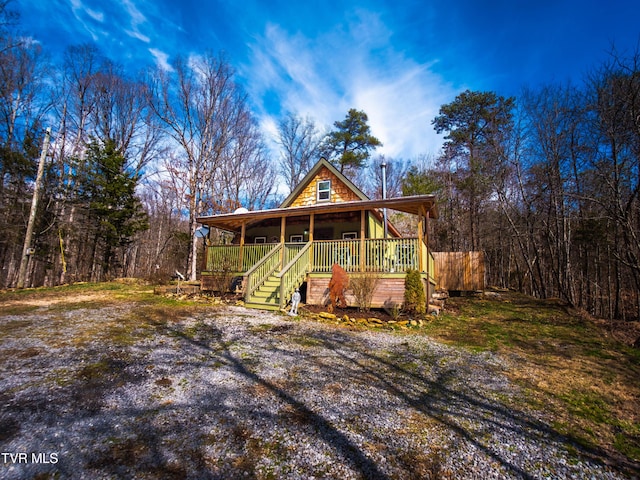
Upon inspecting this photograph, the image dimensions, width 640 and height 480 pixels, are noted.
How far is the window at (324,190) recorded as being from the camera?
14562mm

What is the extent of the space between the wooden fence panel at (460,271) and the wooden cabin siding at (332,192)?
5.89 metres

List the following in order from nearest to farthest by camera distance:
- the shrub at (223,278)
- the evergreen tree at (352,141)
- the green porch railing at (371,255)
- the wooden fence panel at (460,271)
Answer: the green porch railing at (371,255) → the shrub at (223,278) → the wooden fence panel at (460,271) → the evergreen tree at (352,141)

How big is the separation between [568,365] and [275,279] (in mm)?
8117

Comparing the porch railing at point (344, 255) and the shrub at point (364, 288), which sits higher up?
the porch railing at point (344, 255)

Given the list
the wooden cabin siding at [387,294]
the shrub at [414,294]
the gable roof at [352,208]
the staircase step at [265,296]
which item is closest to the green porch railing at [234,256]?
the gable roof at [352,208]

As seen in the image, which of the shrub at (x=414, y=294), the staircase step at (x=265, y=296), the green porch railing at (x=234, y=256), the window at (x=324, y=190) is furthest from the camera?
the window at (x=324, y=190)

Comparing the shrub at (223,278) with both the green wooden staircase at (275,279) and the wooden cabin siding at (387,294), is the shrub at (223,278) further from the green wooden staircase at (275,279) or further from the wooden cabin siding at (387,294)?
the wooden cabin siding at (387,294)

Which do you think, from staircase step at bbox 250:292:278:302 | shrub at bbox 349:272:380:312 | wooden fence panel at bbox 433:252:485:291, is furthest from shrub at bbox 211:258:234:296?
wooden fence panel at bbox 433:252:485:291

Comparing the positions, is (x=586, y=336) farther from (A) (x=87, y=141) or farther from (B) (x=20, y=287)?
(A) (x=87, y=141)

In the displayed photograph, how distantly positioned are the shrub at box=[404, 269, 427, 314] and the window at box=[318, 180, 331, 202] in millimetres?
7272

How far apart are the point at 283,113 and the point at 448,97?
1464 cm

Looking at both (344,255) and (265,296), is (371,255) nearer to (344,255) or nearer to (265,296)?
(344,255)

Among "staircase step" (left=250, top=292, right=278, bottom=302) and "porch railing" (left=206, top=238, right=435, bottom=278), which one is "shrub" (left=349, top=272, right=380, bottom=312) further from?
"staircase step" (left=250, top=292, right=278, bottom=302)

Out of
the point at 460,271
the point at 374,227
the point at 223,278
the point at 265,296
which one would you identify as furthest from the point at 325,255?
the point at 460,271
